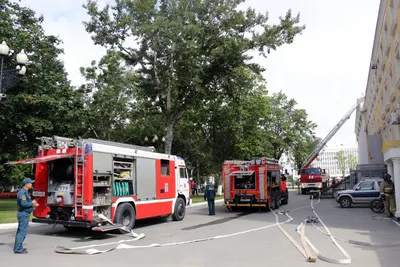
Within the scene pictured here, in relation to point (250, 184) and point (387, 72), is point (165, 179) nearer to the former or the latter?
point (250, 184)

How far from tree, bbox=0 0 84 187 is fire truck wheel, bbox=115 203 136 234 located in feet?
32.0

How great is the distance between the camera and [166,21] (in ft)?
72.5

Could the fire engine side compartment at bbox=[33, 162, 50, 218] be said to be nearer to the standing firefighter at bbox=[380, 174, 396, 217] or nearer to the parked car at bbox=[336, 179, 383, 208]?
the standing firefighter at bbox=[380, 174, 396, 217]

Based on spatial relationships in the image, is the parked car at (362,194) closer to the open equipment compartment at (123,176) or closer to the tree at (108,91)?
the open equipment compartment at (123,176)

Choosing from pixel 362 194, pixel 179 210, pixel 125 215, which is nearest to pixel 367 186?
pixel 362 194

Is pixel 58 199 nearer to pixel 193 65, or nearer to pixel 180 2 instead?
pixel 193 65

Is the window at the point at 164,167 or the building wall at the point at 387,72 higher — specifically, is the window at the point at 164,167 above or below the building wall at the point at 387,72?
below

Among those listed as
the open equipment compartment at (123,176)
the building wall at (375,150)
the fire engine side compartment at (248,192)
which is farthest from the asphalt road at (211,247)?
the building wall at (375,150)

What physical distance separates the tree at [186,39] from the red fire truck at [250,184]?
700 cm

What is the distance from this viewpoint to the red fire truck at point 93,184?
10.5 m

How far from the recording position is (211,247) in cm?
910

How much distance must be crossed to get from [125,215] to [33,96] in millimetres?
10931

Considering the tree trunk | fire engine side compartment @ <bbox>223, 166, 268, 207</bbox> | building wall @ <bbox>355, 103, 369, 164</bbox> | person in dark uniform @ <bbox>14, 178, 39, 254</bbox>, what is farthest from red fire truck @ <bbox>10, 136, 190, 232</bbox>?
building wall @ <bbox>355, 103, 369, 164</bbox>

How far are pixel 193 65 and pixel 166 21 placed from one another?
132 inches
